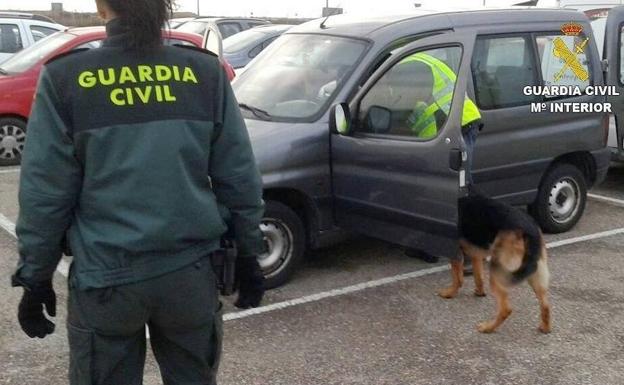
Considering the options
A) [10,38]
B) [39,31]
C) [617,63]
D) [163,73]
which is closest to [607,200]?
[617,63]

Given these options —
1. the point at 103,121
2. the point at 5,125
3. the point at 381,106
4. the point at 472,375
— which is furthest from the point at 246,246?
the point at 5,125

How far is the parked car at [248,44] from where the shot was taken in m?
12.3

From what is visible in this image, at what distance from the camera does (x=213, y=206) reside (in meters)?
2.27

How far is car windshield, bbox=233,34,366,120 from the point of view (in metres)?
4.97

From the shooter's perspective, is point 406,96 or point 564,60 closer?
point 406,96

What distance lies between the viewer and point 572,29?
6.17 meters

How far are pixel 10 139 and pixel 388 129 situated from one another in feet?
18.2

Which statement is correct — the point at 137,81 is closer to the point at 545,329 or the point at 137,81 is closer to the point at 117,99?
the point at 117,99

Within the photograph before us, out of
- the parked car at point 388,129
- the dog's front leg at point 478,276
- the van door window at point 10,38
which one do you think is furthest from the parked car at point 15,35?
the dog's front leg at point 478,276

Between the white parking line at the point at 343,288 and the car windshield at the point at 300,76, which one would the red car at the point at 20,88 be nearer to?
the white parking line at the point at 343,288

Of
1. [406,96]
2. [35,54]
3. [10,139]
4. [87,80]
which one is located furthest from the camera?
[35,54]

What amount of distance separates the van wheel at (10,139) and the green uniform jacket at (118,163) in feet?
22.9

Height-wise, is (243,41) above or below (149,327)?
above

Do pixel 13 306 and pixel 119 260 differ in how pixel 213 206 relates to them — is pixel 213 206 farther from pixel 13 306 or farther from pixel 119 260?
pixel 13 306
